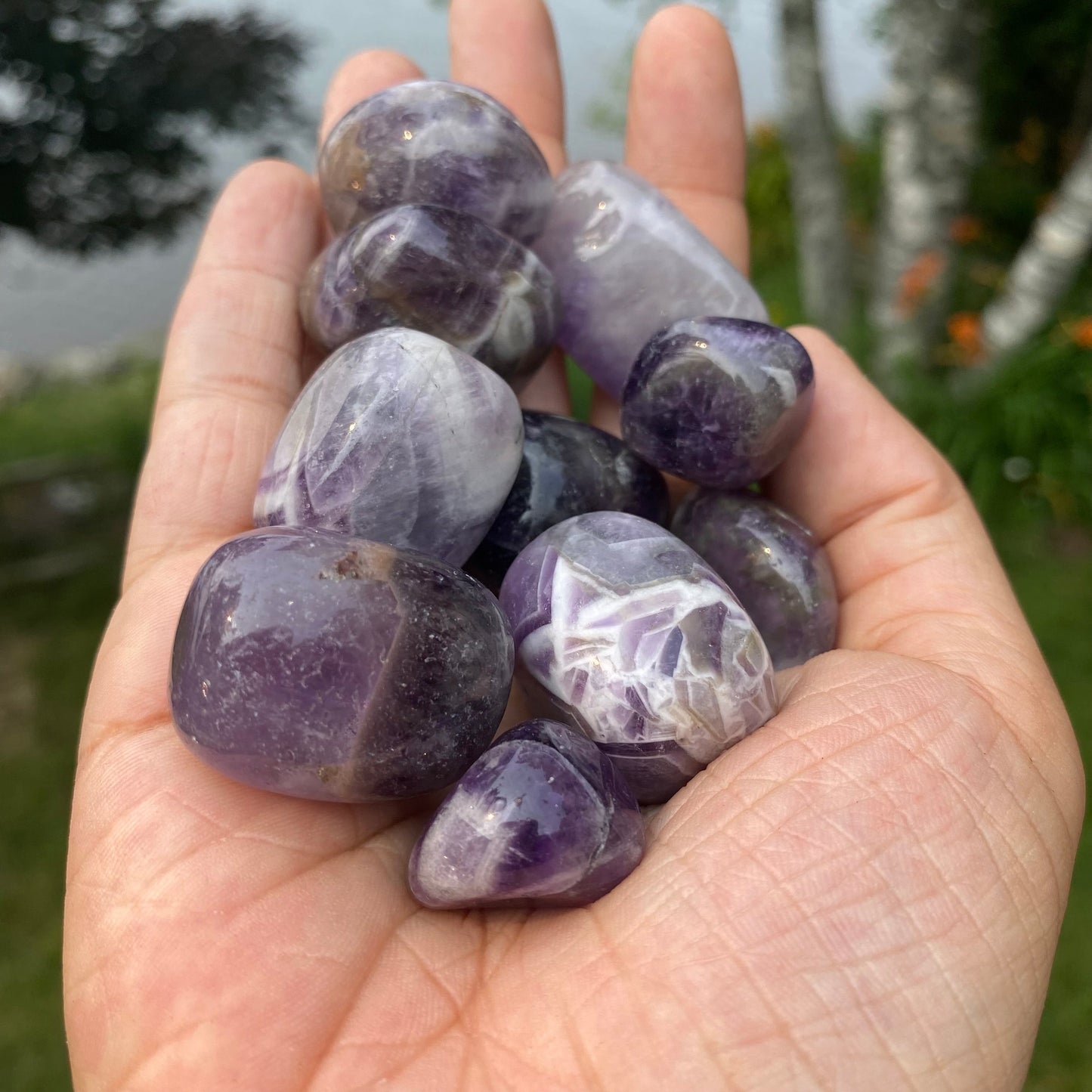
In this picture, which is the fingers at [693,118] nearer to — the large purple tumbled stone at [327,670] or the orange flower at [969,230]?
the large purple tumbled stone at [327,670]

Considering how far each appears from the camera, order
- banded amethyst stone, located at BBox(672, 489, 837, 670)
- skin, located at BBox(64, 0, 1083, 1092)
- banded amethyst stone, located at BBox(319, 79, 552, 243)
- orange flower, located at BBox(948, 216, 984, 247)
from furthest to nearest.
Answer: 1. orange flower, located at BBox(948, 216, 984, 247)
2. banded amethyst stone, located at BBox(319, 79, 552, 243)
3. banded amethyst stone, located at BBox(672, 489, 837, 670)
4. skin, located at BBox(64, 0, 1083, 1092)

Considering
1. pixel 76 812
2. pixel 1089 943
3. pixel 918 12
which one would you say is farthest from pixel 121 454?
pixel 1089 943

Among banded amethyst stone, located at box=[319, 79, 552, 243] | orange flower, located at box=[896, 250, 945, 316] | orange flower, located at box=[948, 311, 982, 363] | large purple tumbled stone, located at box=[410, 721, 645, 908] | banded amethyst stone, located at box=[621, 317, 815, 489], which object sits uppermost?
banded amethyst stone, located at box=[319, 79, 552, 243]

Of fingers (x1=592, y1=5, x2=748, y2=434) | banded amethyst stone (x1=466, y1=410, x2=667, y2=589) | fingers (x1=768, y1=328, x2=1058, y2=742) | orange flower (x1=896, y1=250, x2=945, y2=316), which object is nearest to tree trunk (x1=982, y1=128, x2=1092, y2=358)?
orange flower (x1=896, y1=250, x2=945, y2=316)

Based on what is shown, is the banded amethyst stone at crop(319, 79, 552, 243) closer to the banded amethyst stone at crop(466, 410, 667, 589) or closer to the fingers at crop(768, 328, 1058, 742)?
the banded amethyst stone at crop(466, 410, 667, 589)

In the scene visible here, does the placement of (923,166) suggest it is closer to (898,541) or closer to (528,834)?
(898,541)

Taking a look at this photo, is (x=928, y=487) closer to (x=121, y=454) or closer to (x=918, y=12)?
(x=918, y=12)

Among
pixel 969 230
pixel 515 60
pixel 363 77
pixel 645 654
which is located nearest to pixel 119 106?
pixel 363 77
